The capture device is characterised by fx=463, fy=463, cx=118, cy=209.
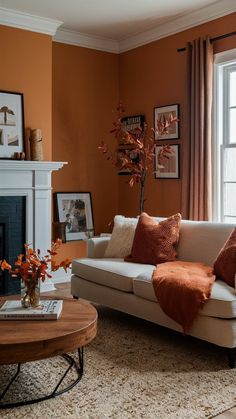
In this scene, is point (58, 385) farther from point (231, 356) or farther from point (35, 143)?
point (35, 143)

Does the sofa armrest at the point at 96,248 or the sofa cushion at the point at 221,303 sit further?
the sofa armrest at the point at 96,248

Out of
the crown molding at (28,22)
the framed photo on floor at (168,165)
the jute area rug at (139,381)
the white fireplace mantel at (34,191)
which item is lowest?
the jute area rug at (139,381)

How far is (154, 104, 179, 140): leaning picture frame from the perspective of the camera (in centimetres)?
506

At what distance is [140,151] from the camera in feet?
16.6

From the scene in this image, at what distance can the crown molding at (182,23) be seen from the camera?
448 cm

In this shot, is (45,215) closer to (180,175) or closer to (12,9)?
(180,175)

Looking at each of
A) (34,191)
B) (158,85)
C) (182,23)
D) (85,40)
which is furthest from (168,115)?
(34,191)

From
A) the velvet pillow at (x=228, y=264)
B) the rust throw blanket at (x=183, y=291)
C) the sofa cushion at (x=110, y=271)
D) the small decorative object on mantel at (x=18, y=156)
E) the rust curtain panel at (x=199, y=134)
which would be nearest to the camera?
the rust throw blanket at (x=183, y=291)

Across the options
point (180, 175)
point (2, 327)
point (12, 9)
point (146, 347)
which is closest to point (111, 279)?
point (146, 347)

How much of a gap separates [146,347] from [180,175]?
2.30 meters

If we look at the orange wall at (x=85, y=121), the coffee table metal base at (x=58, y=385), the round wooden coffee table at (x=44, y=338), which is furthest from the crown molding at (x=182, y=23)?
the coffee table metal base at (x=58, y=385)

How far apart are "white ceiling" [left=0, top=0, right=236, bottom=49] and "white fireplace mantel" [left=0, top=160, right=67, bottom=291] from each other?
1532 mm

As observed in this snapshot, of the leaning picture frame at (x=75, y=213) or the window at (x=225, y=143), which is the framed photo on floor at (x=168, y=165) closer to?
the window at (x=225, y=143)

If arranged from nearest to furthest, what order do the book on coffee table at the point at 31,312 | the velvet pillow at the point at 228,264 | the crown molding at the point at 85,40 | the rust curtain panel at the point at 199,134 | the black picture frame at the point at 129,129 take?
the book on coffee table at the point at 31,312 → the velvet pillow at the point at 228,264 → the rust curtain panel at the point at 199,134 → the crown molding at the point at 85,40 → the black picture frame at the point at 129,129
